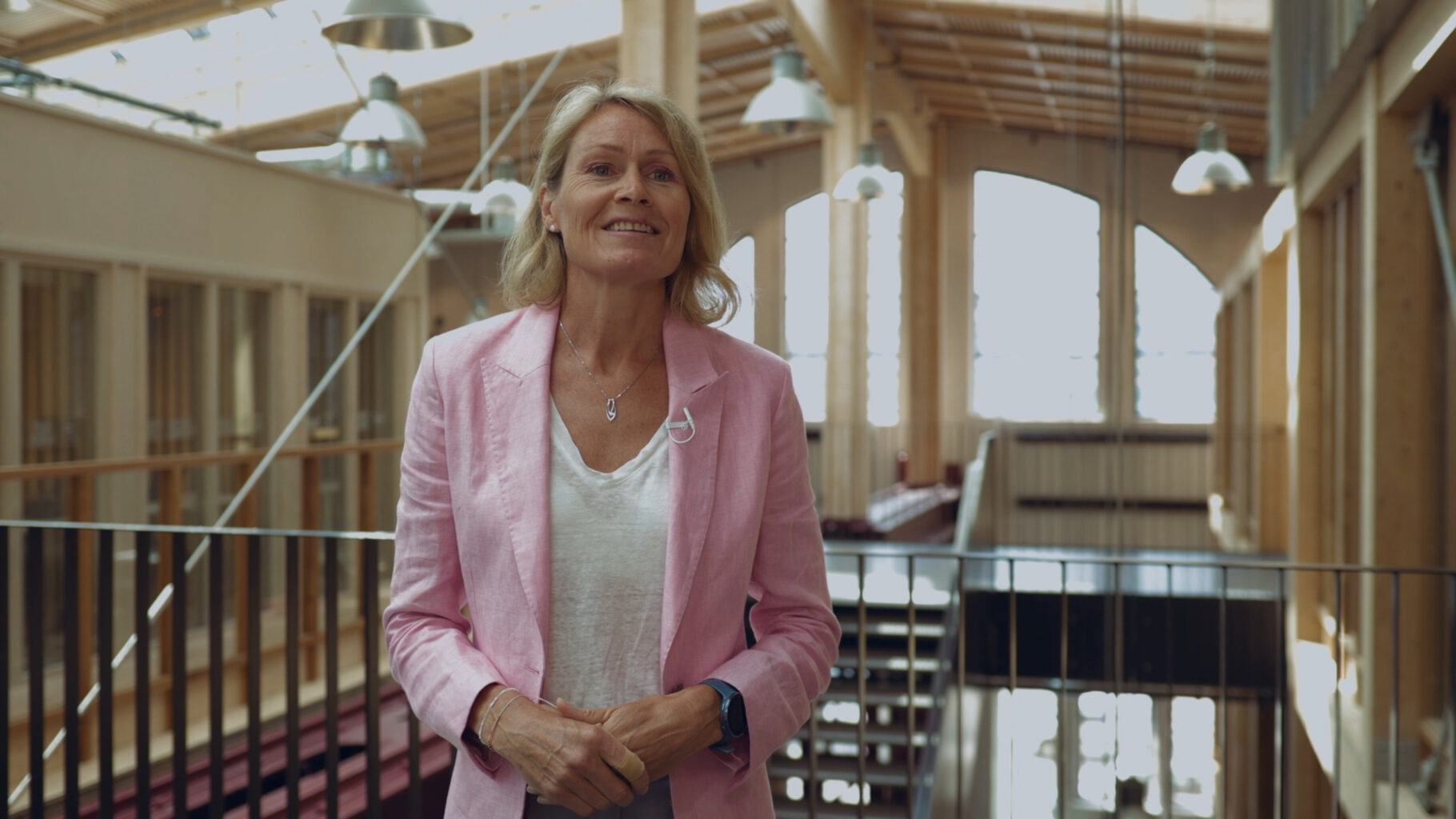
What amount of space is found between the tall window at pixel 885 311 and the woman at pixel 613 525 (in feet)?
61.1

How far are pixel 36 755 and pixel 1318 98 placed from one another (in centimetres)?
647

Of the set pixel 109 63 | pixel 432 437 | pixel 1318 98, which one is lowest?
pixel 432 437

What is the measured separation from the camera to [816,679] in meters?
1.63

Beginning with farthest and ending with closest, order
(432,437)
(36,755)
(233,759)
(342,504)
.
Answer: (342,504)
(233,759)
(36,755)
(432,437)

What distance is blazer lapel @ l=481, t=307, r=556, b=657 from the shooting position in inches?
60.1

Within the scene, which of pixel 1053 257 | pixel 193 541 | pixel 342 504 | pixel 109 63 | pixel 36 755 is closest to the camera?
pixel 36 755


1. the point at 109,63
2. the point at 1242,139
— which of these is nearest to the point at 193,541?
the point at 109,63

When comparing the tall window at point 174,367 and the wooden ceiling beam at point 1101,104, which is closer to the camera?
the tall window at point 174,367

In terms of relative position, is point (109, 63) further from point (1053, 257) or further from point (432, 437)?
point (1053, 257)

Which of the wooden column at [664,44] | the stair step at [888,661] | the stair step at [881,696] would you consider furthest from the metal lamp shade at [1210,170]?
the stair step at [881,696]

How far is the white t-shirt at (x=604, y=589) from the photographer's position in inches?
60.9

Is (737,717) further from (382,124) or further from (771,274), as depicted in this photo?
(771,274)

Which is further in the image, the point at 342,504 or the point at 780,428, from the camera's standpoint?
the point at 342,504

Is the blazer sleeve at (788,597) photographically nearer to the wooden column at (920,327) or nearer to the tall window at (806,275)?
the wooden column at (920,327)
